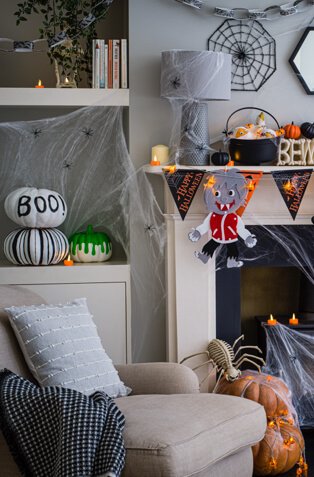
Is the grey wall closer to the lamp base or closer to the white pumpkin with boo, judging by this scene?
the lamp base

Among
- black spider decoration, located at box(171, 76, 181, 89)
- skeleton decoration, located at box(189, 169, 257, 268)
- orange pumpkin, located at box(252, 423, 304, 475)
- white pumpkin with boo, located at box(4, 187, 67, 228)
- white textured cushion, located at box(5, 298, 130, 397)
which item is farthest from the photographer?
white pumpkin with boo, located at box(4, 187, 67, 228)

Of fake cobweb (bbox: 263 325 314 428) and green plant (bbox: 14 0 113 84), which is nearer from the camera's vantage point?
green plant (bbox: 14 0 113 84)

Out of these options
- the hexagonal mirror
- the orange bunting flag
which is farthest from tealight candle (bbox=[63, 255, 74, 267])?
the hexagonal mirror

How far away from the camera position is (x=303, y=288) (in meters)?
3.80

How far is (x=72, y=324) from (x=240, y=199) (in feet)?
3.41

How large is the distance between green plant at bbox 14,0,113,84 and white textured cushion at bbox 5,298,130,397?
1317mm

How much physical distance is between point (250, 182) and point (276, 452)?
116 centimetres

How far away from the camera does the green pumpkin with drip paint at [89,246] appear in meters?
3.59

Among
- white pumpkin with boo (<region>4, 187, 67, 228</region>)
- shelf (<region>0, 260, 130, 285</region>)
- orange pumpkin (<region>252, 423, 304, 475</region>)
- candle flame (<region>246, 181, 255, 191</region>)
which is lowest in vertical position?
orange pumpkin (<region>252, 423, 304, 475</region>)

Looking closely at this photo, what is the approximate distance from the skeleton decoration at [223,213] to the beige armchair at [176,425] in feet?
2.38

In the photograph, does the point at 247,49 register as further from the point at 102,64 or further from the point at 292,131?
the point at 102,64

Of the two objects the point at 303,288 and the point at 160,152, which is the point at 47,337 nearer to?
the point at 160,152

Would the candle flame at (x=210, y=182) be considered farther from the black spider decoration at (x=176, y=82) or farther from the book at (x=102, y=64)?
the book at (x=102, y=64)

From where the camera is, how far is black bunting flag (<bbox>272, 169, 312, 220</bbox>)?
3.34 meters
